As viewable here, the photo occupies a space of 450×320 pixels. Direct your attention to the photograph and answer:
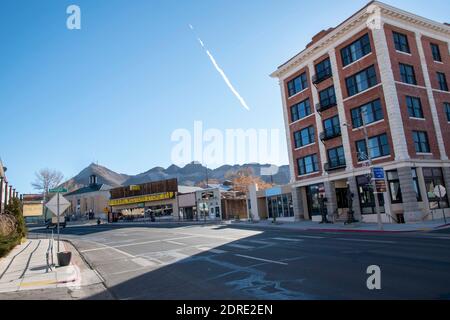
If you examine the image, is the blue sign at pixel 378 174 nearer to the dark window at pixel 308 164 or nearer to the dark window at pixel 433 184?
the dark window at pixel 433 184

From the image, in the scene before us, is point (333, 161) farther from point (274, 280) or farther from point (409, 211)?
point (274, 280)

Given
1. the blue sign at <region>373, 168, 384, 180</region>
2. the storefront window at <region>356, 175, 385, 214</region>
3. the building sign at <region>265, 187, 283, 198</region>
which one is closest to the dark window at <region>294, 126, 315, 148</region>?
the building sign at <region>265, 187, 283, 198</region>

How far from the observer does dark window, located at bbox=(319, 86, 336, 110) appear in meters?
34.1

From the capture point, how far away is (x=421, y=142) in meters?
29.1

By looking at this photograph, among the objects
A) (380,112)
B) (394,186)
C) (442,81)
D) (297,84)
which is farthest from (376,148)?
(297,84)

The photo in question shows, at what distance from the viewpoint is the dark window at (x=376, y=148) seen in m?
28.8

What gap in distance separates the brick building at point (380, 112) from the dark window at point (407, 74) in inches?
4.0

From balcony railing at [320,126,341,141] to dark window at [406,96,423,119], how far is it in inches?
262

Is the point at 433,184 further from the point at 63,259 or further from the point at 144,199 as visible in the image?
the point at 144,199

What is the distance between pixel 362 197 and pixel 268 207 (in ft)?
54.7

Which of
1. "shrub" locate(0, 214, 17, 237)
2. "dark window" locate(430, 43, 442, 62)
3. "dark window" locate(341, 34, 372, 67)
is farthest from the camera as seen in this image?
"dark window" locate(430, 43, 442, 62)

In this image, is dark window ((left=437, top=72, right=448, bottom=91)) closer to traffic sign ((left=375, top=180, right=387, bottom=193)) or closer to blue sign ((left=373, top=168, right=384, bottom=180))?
blue sign ((left=373, top=168, right=384, bottom=180))

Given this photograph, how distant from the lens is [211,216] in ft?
177
